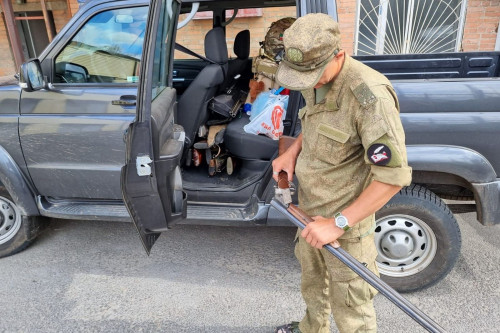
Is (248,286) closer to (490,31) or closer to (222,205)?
(222,205)

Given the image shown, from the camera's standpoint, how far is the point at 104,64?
269cm

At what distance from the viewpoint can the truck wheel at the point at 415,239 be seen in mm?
2379

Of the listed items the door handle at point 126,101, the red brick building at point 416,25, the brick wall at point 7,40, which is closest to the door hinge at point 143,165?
the door handle at point 126,101

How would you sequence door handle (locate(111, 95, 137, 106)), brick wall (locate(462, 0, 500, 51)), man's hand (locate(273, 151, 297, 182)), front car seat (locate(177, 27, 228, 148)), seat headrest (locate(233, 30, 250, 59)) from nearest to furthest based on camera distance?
1. man's hand (locate(273, 151, 297, 182))
2. door handle (locate(111, 95, 137, 106))
3. front car seat (locate(177, 27, 228, 148))
4. seat headrest (locate(233, 30, 250, 59))
5. brick wall (locate(462, 0, 500, 51))

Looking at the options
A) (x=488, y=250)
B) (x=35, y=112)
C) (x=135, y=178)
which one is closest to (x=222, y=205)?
(x=135, y=178)

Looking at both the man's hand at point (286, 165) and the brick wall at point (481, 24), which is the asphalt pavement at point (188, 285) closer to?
the man's hand at point (286, 165)

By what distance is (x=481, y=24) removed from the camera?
6.34 meters

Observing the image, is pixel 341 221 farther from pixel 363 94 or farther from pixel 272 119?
pixel 272 119

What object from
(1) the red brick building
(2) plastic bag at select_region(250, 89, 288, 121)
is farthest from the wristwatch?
(1) the red brick building

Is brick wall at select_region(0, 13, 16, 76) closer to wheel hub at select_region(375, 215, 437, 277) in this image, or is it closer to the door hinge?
the door hinge

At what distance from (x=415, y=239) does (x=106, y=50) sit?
95.3 inches

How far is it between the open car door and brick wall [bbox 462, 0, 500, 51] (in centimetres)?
590

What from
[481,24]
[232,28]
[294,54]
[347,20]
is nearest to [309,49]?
[294,54]

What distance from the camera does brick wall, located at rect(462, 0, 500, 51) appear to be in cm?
625
